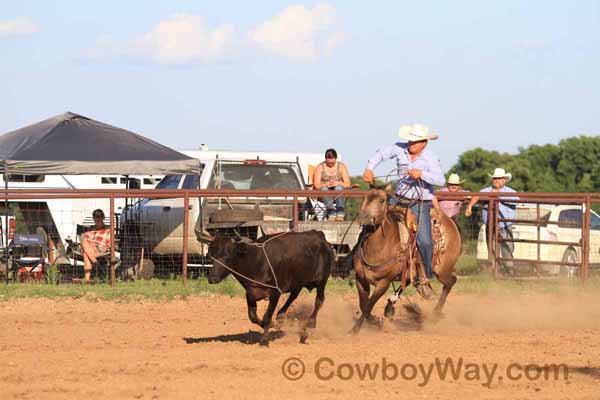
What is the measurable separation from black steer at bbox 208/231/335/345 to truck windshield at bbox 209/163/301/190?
543 centimetres

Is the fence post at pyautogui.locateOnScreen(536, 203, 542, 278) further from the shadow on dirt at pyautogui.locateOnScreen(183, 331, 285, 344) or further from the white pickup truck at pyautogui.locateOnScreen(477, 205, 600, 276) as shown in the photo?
the shadow on dirt at pyautogui.locateOnScreen(183, 331, 285, 344)

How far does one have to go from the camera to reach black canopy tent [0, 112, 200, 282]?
15.4 metres

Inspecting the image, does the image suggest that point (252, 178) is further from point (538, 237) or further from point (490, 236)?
point (538, 237)

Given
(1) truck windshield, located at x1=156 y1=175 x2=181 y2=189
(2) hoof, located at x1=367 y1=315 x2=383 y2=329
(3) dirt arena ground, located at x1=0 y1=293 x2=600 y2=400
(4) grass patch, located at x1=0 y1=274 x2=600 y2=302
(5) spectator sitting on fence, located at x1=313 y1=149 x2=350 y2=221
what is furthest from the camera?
(1) truck windshield, located at x1=156 y1=175 x2=181 y2=189

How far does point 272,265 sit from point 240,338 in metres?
0.92

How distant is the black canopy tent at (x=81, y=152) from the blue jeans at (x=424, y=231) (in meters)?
5.34

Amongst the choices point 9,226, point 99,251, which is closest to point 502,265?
point 99,251

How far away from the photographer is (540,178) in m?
48.6

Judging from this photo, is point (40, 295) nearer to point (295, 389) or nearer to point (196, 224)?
point (196, 224)

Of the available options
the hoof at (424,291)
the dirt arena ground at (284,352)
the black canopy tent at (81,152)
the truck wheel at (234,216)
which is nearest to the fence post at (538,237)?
the dirt arena ground at (284,352)

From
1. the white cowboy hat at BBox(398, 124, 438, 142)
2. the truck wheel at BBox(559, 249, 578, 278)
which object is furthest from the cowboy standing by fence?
the truck wheel at BBox(559, 249, 578, 278)

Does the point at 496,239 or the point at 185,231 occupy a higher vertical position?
the point at 185,231

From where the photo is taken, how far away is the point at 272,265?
1001cm

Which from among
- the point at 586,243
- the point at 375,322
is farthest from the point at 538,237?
the point at 375,322
